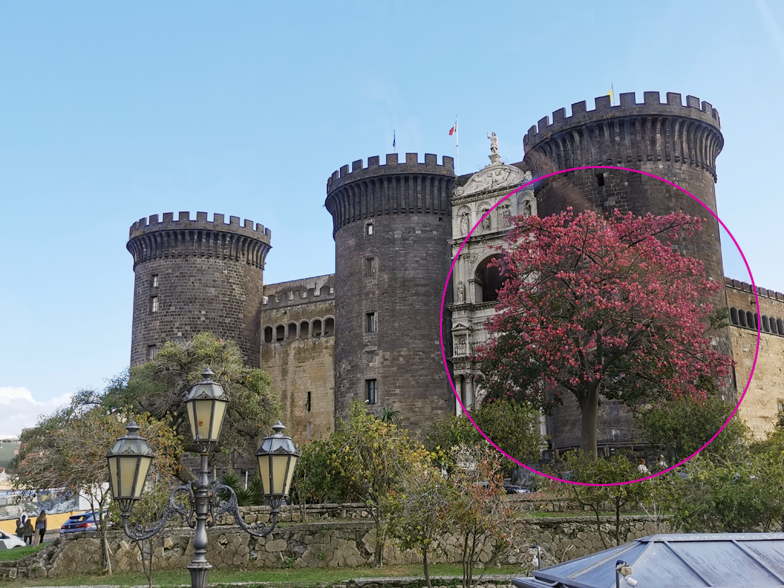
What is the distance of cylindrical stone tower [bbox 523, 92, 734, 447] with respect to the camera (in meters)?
30.3

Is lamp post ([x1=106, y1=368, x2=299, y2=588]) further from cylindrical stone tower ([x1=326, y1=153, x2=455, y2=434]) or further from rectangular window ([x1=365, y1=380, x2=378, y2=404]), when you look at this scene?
rectangular window ([x1=365, y1=380, x2=378, y2=404])

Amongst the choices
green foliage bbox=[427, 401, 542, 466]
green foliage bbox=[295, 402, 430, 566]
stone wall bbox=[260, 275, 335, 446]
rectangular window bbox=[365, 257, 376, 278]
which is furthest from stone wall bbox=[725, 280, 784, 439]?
green foliage bbox=[295, 402, 430, 566]

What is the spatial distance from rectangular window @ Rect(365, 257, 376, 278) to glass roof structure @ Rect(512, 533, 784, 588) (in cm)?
3055

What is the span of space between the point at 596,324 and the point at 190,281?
96.9 ft

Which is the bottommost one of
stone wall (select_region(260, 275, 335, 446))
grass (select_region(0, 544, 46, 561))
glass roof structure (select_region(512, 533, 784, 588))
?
grass (select_region(0, 544, 46, 561))

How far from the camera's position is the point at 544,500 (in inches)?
862

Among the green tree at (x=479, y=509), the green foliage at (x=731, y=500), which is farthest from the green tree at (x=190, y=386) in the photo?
Result: the green foliage at (x=731, y=500)

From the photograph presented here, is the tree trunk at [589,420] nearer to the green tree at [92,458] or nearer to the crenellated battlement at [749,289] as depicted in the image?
the green tree at [92,458]

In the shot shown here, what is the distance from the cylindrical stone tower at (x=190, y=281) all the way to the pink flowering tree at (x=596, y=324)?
25259mm

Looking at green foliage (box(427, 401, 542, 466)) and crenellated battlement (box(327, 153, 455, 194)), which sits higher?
crenellated battlement (box(327, 153, 455, 194))

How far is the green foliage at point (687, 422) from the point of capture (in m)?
21.8

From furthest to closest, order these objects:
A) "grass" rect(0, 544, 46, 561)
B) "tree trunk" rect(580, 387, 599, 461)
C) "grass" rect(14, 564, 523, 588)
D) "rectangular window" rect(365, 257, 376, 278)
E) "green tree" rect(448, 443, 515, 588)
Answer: "rectangular window" rect(365, 257, 376, 278)
"grass" rect(0, 544, 46, 561)
"tree trunk" rect(580, 387, 599, 461)
"grass" rect(14, 564, 523, 588)
"green tree" rect(448, 443, 515, 588)

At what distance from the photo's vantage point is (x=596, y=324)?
1869 centimetres

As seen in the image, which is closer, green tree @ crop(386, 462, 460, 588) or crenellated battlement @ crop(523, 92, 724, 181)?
green tree @ crop(386, 462, 460, 588)
